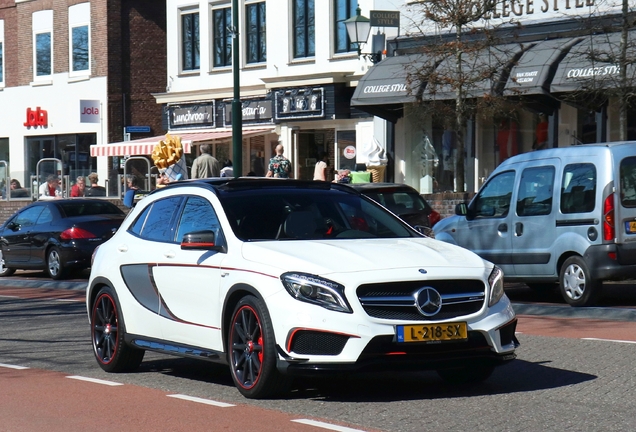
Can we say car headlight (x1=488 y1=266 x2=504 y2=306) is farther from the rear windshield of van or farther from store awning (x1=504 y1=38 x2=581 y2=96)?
store awning (x1=504 y1=38 x2=581 y2=96)

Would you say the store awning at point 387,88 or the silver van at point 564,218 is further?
the store awning at point 387,88

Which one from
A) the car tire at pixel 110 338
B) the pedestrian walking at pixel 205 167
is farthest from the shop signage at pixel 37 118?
the car tire at pixel 110 338

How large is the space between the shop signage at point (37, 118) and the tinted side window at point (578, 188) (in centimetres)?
3078

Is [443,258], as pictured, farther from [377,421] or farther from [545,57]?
[545,57]

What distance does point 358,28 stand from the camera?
28.9 meters

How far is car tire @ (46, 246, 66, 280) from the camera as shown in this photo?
2236 cm

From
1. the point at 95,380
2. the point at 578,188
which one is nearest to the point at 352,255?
the point at 95,380

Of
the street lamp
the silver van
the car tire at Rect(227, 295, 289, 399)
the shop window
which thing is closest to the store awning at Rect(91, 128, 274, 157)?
the shop window

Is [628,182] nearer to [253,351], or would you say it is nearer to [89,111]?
[253,351]

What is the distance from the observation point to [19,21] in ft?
146

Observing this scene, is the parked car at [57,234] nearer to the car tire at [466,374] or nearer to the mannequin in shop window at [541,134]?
the mannequin in shop window at [541,134]

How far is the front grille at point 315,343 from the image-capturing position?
25.9 ft

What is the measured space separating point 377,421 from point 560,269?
8.11 metres

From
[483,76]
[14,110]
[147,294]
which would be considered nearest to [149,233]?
[147,294]
